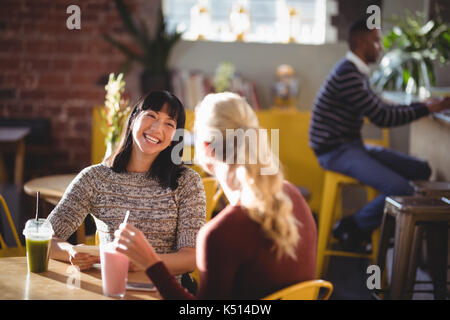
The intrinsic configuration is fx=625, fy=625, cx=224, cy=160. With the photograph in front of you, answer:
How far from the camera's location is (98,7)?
15.8ft

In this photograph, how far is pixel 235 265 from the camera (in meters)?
1.27

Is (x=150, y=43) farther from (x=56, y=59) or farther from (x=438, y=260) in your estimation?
(x=438, y=260)

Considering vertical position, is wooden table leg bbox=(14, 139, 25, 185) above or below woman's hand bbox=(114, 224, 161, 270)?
below

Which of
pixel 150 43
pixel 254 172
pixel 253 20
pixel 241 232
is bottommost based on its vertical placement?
pixel 241 232

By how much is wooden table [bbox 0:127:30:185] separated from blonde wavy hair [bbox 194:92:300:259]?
10.3 ft

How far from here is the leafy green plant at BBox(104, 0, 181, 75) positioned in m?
4.68

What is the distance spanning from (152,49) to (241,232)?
360 cm

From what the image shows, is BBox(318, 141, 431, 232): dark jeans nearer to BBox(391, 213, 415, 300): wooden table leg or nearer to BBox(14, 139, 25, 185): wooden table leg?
BBox(391, 213, 415, 300): wooden table leg

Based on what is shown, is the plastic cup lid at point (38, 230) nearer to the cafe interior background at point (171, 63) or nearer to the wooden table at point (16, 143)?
the wooden table at point (16, 143)

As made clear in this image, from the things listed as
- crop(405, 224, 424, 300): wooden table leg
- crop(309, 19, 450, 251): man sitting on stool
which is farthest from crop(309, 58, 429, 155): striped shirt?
crop(405, 224, 424, 300): wooden table leg

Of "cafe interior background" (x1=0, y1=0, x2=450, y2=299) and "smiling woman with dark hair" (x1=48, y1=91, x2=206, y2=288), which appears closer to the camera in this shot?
"smiling woman with dark hair" (x1=48, y1=91, x2=206, y2=288)

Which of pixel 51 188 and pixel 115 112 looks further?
pixel 51 188

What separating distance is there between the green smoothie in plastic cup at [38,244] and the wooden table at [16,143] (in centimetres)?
280

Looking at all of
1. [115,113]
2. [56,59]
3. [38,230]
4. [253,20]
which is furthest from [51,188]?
[253,20]
